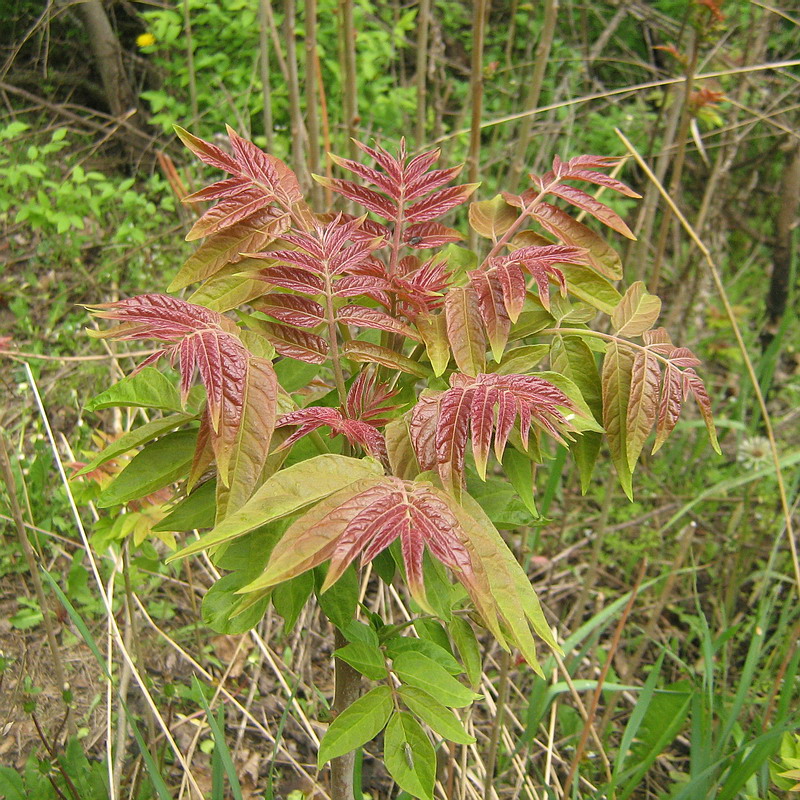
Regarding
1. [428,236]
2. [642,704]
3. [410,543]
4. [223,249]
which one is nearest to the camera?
[410,543]

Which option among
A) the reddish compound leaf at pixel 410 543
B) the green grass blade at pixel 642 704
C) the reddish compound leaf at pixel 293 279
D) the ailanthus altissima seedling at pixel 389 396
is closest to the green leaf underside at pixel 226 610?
the ailanthus altissima seedling at pixel 389 396

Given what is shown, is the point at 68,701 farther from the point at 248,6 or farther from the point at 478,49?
the point at 248,6

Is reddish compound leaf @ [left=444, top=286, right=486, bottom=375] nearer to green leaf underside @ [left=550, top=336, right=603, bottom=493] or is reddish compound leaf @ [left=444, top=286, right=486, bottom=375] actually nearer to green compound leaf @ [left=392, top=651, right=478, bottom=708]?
green leaf underside @ [left=550, top=336, right=603, bottom=493]

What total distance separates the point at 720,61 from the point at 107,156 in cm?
307

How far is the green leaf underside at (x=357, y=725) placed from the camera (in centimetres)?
85

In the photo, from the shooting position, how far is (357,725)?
0.86 metres

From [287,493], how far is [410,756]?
38 centimetres

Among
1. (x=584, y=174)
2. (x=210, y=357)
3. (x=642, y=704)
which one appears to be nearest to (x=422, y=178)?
(x=584, y=174)

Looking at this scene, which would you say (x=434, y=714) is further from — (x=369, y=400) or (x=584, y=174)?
(x=584, y=174)

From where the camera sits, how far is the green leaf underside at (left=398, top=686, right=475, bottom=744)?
2.78 feet

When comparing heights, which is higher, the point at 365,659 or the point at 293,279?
the point at 293,279

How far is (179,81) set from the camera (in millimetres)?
3818

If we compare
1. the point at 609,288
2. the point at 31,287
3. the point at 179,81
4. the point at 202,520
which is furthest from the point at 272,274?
the point at 179,81

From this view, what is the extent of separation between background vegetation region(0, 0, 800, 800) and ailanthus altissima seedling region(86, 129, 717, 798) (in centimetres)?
20
